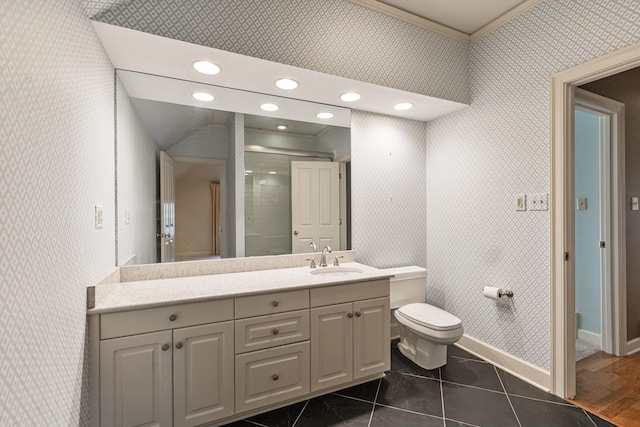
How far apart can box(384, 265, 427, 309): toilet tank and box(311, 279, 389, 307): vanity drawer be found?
46 centimetres

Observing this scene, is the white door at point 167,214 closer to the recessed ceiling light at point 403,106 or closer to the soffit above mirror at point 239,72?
the soffit above mirror at point 239,72

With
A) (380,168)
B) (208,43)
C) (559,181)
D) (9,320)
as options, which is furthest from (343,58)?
(9,320)

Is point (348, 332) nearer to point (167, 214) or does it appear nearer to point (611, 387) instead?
point (167, 214)

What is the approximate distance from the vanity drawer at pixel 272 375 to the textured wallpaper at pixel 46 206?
0.69 meters

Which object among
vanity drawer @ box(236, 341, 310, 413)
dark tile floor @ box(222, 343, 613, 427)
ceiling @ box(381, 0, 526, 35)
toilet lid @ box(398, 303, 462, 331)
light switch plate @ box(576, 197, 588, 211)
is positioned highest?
ceiling @ box(381, 0, 526, 35)

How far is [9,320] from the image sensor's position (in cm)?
76

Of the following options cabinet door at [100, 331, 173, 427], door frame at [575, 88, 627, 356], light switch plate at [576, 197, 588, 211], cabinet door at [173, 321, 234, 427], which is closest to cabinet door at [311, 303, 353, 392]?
cabinet door at [173, 321, 234, 427]

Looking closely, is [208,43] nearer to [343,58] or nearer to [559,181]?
[343,58]

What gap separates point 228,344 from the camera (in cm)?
158

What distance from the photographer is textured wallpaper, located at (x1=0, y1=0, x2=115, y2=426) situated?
2.55 feet

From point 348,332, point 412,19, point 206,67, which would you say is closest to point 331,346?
point 348,332

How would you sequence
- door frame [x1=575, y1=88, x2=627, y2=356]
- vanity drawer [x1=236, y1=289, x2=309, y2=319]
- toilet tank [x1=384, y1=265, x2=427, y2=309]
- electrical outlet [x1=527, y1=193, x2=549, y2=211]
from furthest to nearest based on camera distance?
toilet tank [x1=384, y1=265, x2=427, y2=309] < door frame [x1=575, y1=88, x2=627, y2=356] < electrical outlet [x1=527, y1=193, x2=549, y2=211] < vanity drawer [x1=236, y1=289, x2=309, y2=319]

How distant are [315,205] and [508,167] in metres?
1.45

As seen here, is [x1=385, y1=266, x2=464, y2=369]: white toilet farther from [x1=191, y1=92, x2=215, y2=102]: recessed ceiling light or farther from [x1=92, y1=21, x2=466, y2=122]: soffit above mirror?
[x1=191, y1=92, x2=215, y2=102]: recessed ceiling light
